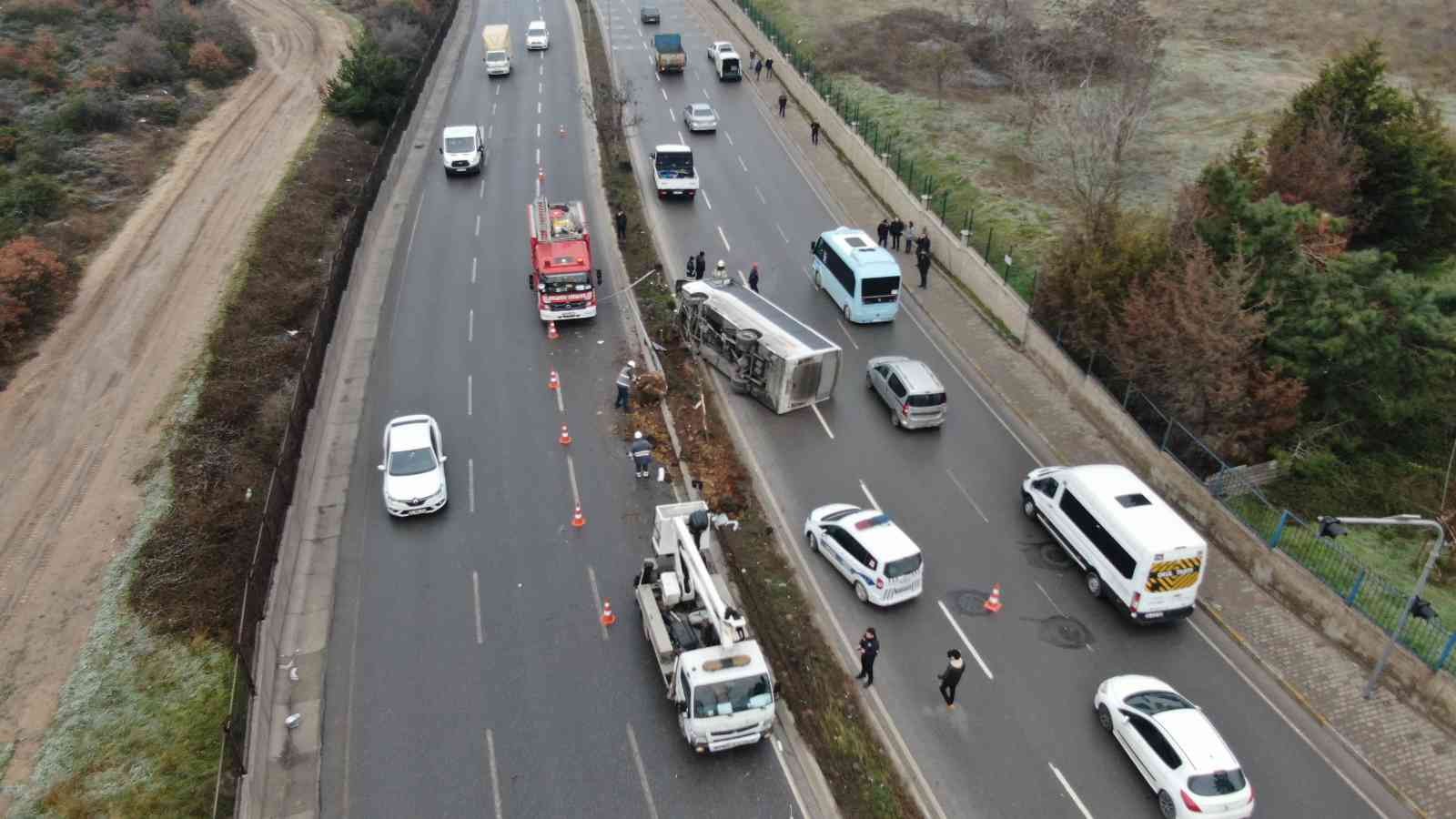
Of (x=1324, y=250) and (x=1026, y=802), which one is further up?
(x=1324, y=250)

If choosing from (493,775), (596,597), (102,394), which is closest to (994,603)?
(596,597)

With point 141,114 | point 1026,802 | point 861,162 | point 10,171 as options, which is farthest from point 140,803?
point 141,114

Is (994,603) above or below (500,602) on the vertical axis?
Result: above

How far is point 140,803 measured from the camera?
16.8m

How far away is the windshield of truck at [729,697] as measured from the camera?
16.9m

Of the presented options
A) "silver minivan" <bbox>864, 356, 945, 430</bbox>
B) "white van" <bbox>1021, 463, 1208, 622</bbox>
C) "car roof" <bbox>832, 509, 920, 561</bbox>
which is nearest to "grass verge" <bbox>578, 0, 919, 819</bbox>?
"car roof" <bbox>832, 509, 920, 561</bbox>

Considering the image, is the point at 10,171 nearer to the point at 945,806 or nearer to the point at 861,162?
the point at 861,162

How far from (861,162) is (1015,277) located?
14.6 meters

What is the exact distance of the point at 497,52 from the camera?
60781mm

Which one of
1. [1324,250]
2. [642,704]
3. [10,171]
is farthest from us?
[10,171]

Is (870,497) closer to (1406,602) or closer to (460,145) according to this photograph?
(1406,602)

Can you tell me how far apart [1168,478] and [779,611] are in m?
12.0

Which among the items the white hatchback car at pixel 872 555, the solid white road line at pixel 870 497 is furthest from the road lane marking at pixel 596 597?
the solid white road line at pixel 870 497

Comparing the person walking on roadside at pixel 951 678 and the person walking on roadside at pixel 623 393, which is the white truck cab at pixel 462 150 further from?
the person walking on roadside at pixel 951 678
